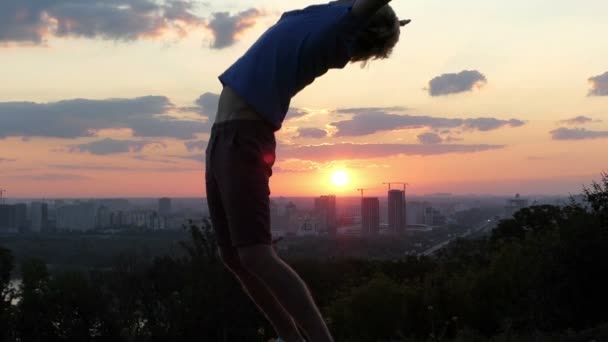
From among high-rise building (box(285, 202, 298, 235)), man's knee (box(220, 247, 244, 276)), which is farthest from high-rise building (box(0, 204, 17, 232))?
man's knee (box(220, 247, 244, 276))

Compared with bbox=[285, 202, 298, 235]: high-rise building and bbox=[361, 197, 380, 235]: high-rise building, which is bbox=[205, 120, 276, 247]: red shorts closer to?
bbox=[285, 202, 298, 235]: high-rise building

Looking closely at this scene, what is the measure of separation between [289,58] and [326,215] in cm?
4290

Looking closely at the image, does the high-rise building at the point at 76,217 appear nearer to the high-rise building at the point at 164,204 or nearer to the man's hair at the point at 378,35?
the high-rise building at the point at 164,204

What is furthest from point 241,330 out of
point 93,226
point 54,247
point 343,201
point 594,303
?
point 93,226

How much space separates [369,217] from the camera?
172 ft

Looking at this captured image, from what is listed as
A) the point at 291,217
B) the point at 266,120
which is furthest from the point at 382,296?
the point at 291,217

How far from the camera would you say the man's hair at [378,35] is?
98.3 inches

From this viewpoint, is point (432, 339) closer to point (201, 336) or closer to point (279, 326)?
point (279, 326)

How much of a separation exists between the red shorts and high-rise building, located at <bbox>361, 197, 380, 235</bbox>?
48817 millimetres

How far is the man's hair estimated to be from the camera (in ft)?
8.20

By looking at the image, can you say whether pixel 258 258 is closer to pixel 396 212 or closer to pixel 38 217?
pixel 396 212

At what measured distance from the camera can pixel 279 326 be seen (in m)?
2.65

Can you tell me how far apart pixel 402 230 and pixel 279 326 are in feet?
173

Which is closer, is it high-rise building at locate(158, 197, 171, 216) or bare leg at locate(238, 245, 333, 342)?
bare leg at locate(238, 245, 333, 342)
